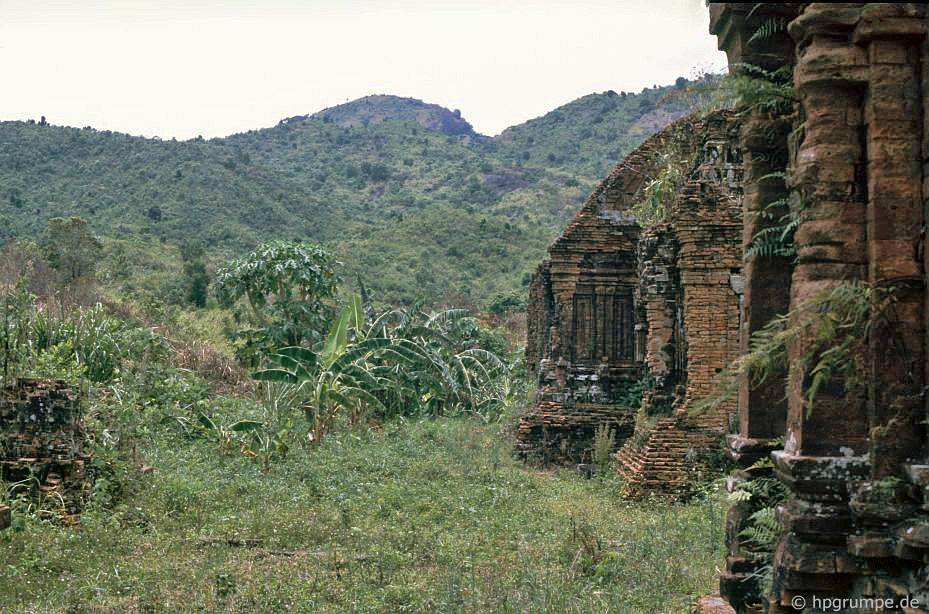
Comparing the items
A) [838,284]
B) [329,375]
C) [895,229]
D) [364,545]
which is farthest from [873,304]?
[329,375]

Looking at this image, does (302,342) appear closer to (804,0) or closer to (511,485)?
(511,485)

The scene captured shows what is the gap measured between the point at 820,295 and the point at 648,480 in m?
7.46

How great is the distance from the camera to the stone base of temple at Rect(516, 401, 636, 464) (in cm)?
1496

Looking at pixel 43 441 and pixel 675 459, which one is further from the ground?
pixel 43 441

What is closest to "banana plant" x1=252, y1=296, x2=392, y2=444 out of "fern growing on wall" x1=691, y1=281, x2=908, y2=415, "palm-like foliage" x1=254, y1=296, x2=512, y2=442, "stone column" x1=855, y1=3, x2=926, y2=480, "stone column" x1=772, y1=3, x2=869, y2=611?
"palm-like foliage" x1=254, y1=296, x2=512, y2=442

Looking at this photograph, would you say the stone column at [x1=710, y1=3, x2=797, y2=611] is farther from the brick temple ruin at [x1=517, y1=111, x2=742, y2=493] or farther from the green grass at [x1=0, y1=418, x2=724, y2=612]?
the brick temple ruin at [x1=517, y1=111, x2=742, y2=493]

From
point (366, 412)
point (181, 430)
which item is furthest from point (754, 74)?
point (366, 412)

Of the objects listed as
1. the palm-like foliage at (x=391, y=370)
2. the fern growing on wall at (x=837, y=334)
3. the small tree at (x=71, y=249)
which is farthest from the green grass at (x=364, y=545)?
the small tree at (x=71, y=249)

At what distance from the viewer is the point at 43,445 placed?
1017 cm

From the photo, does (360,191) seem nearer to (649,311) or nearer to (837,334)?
(649,311)

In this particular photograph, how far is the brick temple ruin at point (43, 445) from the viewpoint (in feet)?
32.6

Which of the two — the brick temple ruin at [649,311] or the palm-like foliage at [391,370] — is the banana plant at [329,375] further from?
the brick temple ruin at [649,311]

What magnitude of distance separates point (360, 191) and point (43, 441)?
60009 mm

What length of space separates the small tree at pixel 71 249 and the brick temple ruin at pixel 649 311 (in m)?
16.6
